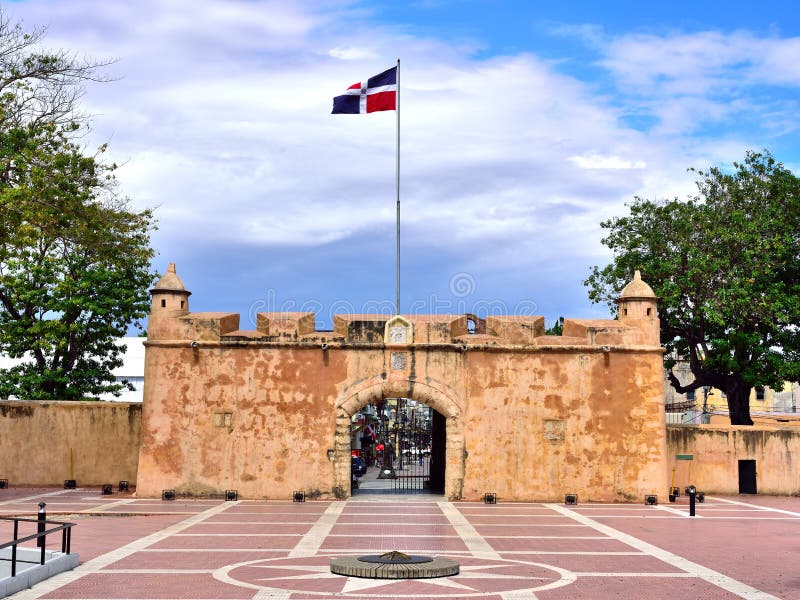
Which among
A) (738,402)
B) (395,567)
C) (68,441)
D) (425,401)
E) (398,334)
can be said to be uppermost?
(398,334)

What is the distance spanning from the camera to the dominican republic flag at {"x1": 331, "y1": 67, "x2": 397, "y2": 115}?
29.2 metres

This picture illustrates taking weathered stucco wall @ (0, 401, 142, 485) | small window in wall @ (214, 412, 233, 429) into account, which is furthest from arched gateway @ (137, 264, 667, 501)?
weathered stucco wall @ (0, 401, 142, 485)

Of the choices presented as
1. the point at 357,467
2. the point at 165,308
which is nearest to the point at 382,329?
the point at 165,308

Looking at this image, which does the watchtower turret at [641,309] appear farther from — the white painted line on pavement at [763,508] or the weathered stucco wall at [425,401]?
the white painted line on pavement at [763,508]

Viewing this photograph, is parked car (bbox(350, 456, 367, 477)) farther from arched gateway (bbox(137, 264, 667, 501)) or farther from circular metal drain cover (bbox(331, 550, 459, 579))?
circular metal drain cover (bbox(331, 550, 459, 579))

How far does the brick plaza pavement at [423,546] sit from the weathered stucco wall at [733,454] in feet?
7.66

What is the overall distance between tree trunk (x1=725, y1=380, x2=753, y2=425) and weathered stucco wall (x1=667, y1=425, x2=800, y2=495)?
599 centimetres

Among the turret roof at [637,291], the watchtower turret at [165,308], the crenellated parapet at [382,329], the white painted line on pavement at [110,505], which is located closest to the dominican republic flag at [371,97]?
the crenellated parapet at [382,329]

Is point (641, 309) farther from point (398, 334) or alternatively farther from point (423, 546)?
point (423, 546)

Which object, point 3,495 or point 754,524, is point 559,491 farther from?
point 3,495

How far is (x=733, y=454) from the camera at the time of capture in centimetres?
3109

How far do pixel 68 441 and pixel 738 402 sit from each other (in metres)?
24.5

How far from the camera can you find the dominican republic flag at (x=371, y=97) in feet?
95.8

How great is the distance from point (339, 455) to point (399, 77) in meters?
11.7
